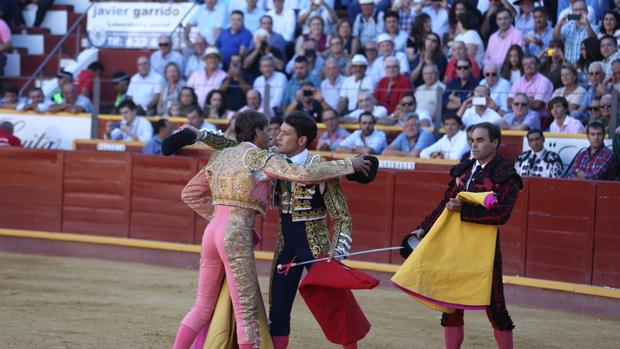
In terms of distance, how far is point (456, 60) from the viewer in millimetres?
10867

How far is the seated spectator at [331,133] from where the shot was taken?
35.1ft

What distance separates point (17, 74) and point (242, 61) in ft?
15.7

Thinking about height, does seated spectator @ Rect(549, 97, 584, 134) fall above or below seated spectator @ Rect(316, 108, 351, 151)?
above

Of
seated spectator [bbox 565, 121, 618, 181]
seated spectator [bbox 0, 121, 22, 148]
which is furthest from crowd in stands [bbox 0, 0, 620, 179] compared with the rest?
seated spectator [bbox 0, 121, 22, 148]

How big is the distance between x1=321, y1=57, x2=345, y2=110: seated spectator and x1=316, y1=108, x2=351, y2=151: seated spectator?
0.69 metres

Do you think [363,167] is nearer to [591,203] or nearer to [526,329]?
[526,329]

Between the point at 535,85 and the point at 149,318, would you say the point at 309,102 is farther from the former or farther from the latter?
the point at 149,318

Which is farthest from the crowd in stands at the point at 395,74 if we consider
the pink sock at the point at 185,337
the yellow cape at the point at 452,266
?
the pink sock at the point at 185,337

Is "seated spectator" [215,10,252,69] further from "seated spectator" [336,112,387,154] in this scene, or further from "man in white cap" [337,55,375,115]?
"seated spectator" [336,112,387,154]

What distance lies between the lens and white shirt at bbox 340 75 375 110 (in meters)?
11.4

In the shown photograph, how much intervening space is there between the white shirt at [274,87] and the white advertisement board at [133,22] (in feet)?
9.42

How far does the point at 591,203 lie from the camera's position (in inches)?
333

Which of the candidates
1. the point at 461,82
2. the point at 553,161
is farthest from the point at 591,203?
the point at 461,82

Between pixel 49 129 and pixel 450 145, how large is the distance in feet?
17.6
